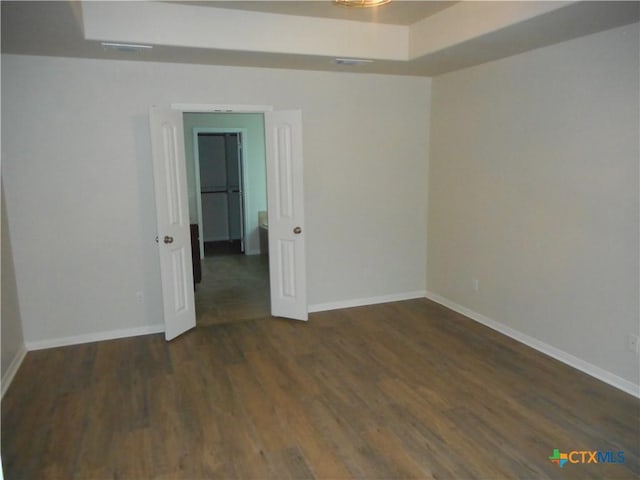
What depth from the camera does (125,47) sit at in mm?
3508

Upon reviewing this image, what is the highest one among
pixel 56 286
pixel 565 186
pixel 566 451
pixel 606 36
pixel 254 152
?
pixel 606 36

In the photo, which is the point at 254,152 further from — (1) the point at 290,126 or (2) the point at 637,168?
(2) the point at 637,168

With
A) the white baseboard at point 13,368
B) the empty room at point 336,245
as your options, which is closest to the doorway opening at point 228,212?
the empty room at point 336,245

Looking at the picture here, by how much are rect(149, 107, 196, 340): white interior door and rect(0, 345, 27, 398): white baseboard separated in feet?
3.79

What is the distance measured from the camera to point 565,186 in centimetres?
359

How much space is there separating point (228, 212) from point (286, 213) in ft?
15.4

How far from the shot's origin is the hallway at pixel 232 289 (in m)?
4.96

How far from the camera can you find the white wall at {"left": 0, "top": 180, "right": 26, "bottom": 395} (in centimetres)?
346

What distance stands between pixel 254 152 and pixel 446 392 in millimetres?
5437

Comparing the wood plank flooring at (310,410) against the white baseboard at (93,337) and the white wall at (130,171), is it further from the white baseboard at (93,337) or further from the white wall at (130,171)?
the white wall at (130,171)

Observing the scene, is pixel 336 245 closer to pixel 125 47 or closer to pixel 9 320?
pixel 125 47

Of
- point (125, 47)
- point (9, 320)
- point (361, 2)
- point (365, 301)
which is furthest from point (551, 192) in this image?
point (9, 320)

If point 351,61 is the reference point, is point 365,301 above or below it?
below

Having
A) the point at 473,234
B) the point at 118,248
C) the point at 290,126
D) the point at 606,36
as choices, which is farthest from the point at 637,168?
the point at 118,248
